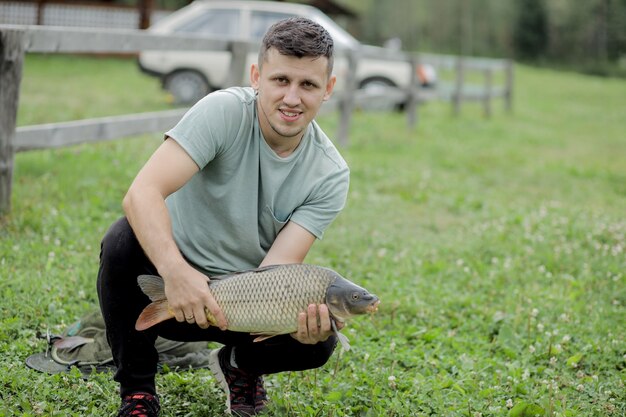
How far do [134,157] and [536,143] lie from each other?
8.14 meters

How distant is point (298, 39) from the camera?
3025 millimetres

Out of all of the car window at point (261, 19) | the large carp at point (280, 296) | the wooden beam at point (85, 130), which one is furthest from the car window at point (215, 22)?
the large carp at point (280, 296)

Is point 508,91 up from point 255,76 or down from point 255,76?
down

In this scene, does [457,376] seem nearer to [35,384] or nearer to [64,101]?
[35,384]

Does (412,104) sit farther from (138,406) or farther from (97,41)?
(138,406)

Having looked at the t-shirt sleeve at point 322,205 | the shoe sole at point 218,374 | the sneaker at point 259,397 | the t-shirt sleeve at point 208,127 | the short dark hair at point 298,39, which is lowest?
the sneaker at point 259,397

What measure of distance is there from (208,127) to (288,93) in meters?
0.33

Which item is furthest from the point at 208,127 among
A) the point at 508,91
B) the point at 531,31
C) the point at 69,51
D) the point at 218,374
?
the point at 531,31

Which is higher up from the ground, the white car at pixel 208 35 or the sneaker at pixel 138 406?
the white car at pixel 208 35

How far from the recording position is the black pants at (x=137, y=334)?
118 inches

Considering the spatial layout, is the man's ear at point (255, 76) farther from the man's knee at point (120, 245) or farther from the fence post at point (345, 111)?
the fence post at point (345, 111)

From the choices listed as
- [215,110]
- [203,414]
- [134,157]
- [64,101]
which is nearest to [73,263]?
[203,414]

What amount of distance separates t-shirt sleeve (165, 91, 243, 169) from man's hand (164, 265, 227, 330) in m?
0.43

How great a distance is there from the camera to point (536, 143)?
13.8 meters
